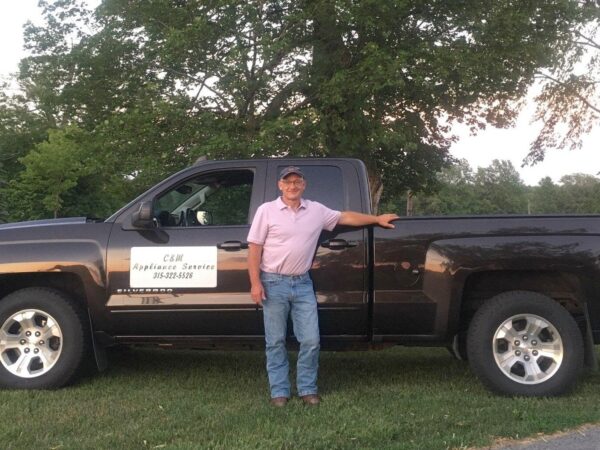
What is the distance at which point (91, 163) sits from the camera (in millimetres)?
16484

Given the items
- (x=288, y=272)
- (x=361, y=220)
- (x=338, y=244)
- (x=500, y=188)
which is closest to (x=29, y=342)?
(x=288, y=272)

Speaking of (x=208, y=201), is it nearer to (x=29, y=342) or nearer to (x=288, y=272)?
(x=288, y=272)

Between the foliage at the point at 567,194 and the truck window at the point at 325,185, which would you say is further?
the foliage at the point at 567,194

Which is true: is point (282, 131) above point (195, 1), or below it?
below

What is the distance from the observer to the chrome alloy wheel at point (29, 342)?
16.7ft

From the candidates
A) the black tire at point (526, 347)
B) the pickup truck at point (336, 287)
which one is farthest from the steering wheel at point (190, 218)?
the black tire at point (526, 347)

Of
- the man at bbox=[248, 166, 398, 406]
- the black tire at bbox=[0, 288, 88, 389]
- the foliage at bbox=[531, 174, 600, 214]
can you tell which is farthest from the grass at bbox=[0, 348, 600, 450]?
the foliage at bbox=[531, 174, 600, 214]

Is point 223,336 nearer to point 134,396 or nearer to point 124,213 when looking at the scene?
point 134,396

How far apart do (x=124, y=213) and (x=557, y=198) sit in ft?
268

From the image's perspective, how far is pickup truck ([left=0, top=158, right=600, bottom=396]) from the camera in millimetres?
4852

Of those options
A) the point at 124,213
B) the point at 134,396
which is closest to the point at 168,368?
the point at 134,396

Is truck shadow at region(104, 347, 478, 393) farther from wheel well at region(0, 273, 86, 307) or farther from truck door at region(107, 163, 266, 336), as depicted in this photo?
wheel well at region(0, 273, 86, 307)

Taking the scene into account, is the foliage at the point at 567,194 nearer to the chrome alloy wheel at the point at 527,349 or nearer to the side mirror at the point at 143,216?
the chrome alloy wheel at the point at 527,349

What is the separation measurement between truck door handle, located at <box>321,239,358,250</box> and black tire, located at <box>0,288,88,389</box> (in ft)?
6.69
